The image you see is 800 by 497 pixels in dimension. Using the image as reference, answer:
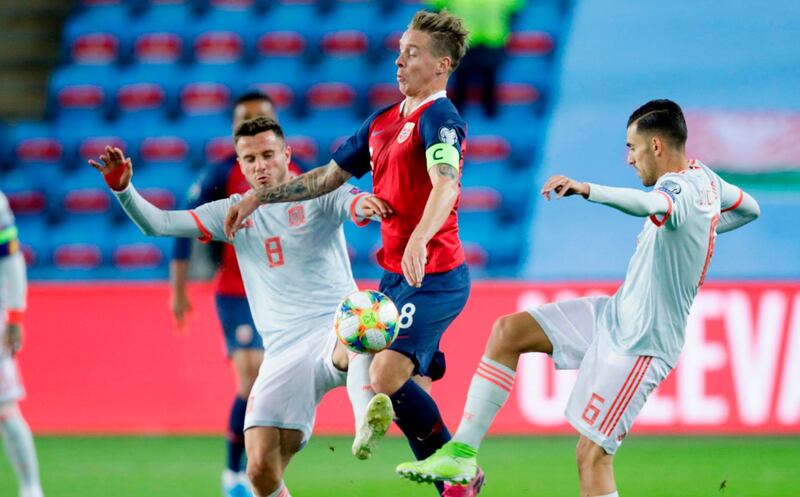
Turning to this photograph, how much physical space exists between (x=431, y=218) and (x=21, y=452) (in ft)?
9.03

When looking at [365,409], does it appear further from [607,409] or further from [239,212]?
[239,212]

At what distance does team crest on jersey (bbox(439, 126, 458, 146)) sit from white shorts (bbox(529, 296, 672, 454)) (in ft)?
2.59

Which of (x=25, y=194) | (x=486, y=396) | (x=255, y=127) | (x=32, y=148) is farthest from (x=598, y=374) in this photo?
(x=32, y=148)

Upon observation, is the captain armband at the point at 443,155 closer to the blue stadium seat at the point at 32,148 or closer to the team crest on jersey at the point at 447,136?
the team crest on jersey at the point at 447,136

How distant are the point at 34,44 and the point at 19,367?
5854 millimetres

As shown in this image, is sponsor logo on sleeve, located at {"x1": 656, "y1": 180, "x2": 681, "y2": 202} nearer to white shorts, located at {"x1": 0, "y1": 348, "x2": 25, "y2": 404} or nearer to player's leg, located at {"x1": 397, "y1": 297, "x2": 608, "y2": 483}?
player's leg, located at {"x1": 397, "y1": 297, "x2": 608, "y2": 483}

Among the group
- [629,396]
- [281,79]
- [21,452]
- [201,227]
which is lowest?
[21,452]

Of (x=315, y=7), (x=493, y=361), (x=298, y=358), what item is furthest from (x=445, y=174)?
(x=315, y=7)

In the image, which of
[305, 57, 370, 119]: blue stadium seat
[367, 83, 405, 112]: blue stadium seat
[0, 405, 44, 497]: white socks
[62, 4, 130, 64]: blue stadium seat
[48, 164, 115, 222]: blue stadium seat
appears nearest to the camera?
[0, 405, 44, 497]: white socks

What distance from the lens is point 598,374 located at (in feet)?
15.4

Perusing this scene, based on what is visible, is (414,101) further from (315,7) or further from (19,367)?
(315,7)

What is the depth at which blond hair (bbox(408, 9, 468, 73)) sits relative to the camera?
15.8ft

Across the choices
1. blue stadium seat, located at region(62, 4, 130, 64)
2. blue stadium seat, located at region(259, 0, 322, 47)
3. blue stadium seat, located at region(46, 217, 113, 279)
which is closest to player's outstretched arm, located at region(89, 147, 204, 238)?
blue stadium seat, located at region(46, 217, 113, 279)

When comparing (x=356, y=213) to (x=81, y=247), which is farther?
(x=81, y=247)
